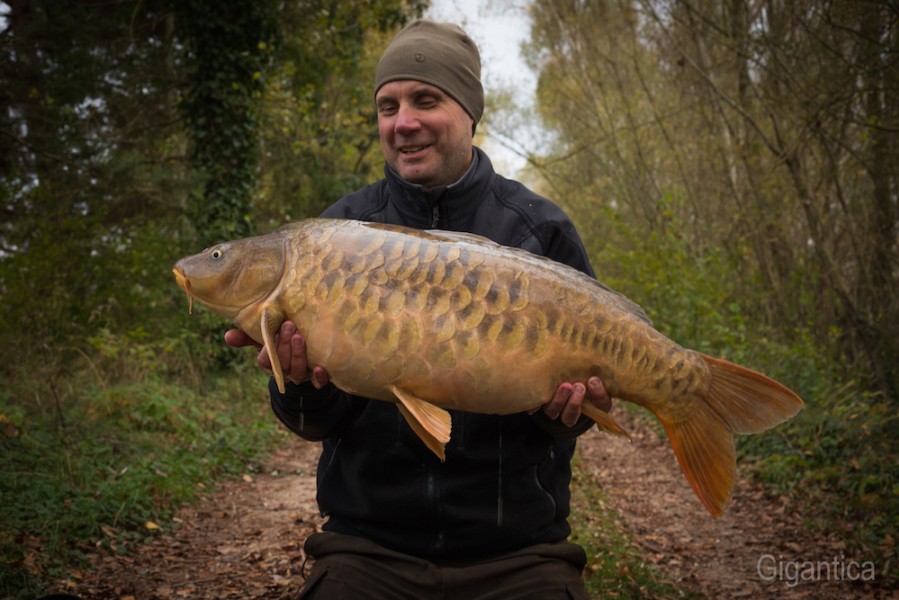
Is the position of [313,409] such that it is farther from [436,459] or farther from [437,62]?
[437,62]

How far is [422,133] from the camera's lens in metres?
2.35

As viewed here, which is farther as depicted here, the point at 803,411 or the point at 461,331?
the point at 803,411

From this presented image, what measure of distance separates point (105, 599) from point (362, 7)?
9654mm

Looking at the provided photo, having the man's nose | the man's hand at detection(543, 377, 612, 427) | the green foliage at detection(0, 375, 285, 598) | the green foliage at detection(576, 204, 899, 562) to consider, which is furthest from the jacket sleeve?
the green foliage at detection(576, 204, 899, 562)

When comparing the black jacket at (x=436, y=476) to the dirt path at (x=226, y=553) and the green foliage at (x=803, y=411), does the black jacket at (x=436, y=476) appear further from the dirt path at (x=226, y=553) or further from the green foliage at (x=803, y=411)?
the green foliage at (x=803, y=411)

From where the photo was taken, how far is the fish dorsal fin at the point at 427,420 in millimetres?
1809

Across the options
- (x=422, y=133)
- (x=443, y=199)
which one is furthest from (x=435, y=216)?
(x=422, y=133)

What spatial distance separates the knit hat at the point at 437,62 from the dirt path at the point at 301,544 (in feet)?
7.71

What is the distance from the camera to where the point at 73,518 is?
12.4 ft

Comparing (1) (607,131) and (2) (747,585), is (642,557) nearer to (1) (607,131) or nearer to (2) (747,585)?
(2) (747,585)

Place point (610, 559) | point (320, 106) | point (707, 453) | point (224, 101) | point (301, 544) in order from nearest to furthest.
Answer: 1. point (707, 453)
2. point (610, 559)
3. point (301, 544)
4. point (224, 101)
5. point (320, 106)

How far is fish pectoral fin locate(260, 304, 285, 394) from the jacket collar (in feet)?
2.10

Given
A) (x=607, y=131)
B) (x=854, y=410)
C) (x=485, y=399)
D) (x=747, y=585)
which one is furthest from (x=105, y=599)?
(x=607, y=131)

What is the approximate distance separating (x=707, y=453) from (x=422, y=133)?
50.5 inches
